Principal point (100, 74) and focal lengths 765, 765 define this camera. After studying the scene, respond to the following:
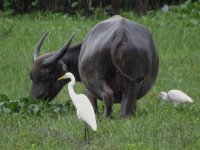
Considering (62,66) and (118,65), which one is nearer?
(118,65)

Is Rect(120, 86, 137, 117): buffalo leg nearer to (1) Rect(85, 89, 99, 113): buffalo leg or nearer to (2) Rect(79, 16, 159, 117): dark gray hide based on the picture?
(2) Rect(79, 16, 159, 117): dark gray hide

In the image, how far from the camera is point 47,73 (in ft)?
32.2

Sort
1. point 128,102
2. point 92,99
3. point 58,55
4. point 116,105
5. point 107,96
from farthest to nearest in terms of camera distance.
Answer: point 116,105
point 58,55
point 92,99
point 128,102
point 107,96

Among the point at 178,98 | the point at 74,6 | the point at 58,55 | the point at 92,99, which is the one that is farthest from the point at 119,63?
the point at 74,6

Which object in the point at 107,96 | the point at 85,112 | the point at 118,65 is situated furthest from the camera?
the point at 107,96

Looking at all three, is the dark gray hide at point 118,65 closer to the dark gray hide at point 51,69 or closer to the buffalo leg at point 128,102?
the buffalo leg at point 128,102

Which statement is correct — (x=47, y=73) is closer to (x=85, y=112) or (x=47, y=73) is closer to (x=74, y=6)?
(x=85, y=112)

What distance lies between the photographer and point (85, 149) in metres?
7.04

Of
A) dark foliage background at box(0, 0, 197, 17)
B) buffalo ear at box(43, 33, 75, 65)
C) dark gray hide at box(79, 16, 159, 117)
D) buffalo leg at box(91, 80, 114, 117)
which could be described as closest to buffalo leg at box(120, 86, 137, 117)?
dark gray hide at box(79, 16, 159, 117)

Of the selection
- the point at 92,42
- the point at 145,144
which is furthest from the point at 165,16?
the point at 145,144

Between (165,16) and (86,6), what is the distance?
1874mm

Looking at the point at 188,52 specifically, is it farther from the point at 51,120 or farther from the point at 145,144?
the point at 145,144

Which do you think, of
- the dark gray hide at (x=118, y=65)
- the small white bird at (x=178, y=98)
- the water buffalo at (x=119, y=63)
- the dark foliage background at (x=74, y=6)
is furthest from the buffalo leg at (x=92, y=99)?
the dark foliage background at (x=74, y=6)

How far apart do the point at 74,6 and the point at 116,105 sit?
9028 mm
